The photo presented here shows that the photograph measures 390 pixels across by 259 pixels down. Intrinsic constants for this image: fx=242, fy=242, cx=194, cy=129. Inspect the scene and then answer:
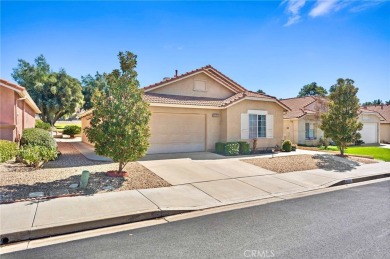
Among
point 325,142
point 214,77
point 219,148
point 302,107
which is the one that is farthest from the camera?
point 302,107

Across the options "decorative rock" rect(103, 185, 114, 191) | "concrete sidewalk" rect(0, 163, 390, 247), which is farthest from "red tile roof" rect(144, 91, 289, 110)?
"decorative rock" rect(103, 185, 114, 191)

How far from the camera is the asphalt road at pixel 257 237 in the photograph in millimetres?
3908

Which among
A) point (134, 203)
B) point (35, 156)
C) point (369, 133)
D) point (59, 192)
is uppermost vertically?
point (369, 133)

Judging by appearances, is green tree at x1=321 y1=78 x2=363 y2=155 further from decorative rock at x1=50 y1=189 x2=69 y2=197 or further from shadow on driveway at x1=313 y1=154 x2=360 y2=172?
decorative rock at x1=50 y1=189 x2=69 y2=197

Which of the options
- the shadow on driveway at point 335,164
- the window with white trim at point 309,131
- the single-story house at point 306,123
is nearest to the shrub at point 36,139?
the shadow on driveway at point 335,164

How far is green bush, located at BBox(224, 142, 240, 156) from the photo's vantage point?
48.0 feet

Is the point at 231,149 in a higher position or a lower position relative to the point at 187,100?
lower

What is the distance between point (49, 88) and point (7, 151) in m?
22.2

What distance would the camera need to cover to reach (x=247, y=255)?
386 cm

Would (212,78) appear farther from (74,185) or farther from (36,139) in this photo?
(74,185)

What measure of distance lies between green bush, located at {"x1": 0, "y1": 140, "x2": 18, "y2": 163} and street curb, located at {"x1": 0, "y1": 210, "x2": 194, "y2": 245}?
7.51 m

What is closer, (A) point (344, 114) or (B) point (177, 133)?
(B) point (177, 133)

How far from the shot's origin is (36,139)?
492 inches

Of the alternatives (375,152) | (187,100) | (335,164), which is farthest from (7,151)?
(375,152)
